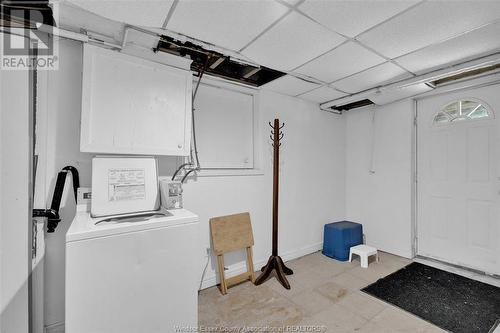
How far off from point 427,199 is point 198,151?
330 cm

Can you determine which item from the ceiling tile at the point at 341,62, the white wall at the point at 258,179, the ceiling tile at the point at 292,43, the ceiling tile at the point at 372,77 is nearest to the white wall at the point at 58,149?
the white wall at the point at 258,179

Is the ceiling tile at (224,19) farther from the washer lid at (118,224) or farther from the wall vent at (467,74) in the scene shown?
the wall vent at (467,74)

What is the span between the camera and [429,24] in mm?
1780

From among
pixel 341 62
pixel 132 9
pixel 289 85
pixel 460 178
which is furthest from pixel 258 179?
pixel 460 178

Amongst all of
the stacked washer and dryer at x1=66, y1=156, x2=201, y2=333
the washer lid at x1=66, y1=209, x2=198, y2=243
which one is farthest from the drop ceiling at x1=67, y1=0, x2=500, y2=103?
the washer lid at x1=66, y1=209, x2=198, y2=243

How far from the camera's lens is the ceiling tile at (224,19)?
158 cm

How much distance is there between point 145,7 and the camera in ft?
5.15

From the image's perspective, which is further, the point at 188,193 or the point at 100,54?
the point at 188,193

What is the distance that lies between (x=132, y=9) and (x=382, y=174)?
3.85 m

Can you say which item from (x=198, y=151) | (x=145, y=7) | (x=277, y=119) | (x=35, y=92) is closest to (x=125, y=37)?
(x=145, y=7)

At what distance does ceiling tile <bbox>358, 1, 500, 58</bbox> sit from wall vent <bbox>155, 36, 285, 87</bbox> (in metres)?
1.09

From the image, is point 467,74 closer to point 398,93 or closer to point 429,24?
point 398,93

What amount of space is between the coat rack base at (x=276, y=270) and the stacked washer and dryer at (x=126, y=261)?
47.8 inches

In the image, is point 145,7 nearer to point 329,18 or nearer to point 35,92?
point 35,92
